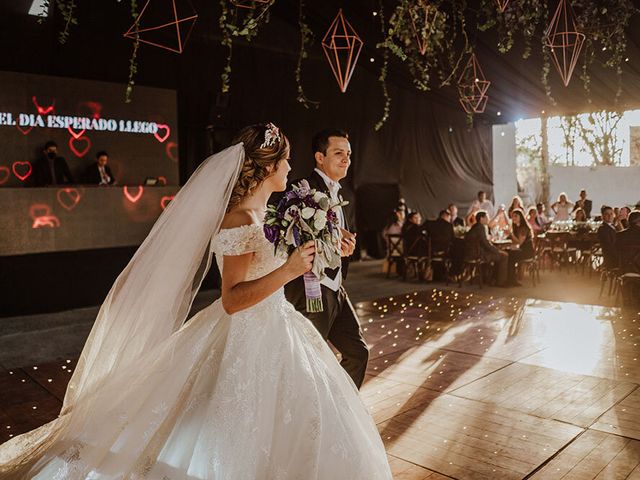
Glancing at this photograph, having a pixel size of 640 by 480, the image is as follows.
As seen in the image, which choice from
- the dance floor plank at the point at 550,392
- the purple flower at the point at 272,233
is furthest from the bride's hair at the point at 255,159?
the dance floor plank at the point at 550,392

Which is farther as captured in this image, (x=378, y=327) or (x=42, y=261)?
(x=42, y=261)

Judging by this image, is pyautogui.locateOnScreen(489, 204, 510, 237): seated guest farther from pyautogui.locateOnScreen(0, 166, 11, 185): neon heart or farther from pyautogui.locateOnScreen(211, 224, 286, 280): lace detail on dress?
pyautogui.locateOnScreen(211, 224, 286, 280): lace detail on dress

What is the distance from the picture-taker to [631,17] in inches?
288

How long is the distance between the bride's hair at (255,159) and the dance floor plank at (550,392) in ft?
7.50

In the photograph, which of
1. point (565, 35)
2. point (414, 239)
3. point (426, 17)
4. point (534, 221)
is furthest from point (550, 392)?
point (534, 221)

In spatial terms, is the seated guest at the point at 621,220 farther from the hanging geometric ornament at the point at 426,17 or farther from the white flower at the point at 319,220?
the white flower at the point at 319,220

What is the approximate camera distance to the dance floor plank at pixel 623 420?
10.6 feet

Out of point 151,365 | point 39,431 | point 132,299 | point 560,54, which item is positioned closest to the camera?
point 151,365

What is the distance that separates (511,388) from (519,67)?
7.34 meters

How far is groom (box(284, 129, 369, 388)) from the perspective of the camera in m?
3.01

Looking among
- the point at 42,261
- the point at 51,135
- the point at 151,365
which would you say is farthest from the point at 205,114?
the point at 151,365

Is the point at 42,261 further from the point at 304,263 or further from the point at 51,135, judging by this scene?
the point at 304,263

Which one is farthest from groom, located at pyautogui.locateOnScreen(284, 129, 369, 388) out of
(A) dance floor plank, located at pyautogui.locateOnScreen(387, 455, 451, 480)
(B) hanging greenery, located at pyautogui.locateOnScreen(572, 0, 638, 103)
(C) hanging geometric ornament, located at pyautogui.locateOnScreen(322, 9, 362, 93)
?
(B) hanging greenery, located at pyautogui.locateOnScreen(572, 0, 638, 103)

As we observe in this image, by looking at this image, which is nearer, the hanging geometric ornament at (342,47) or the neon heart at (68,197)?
the hanging geometric ornament at (342,47)
